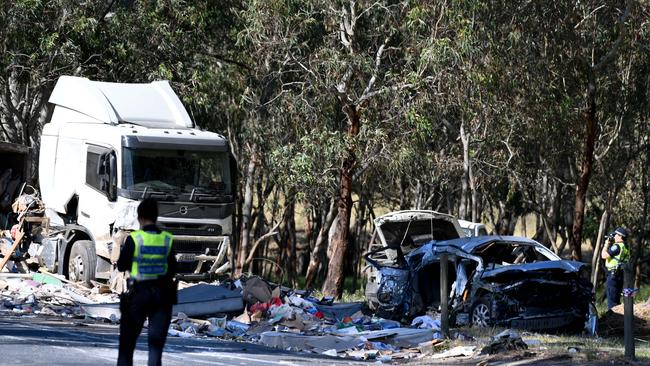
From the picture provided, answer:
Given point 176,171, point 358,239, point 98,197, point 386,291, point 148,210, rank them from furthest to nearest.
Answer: point 358,239 < point 98,197 < point 176,171 < point 386,291 < point 148,210

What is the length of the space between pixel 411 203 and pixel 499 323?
2148 cm

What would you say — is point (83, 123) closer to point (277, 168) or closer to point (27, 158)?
point (27, 158)

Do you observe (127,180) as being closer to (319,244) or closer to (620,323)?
(620,323)

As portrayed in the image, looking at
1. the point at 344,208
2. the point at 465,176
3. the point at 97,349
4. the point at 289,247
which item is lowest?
the point at 97,349

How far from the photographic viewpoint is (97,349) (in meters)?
13.2

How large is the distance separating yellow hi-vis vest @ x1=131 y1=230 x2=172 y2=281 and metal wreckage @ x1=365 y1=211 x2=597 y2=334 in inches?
334

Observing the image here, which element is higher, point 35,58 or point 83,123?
point 35,58

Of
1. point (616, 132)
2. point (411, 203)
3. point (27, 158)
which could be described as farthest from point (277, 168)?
point (411, 203)

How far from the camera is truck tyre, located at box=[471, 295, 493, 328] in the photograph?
1734cm

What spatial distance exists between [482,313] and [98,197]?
6.98 m

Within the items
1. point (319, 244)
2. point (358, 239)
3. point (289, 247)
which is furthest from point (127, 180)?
point (358, 239)

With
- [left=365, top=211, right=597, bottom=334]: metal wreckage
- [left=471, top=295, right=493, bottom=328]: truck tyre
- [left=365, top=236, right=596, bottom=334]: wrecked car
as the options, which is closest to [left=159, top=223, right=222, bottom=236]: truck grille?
[left=365, top=211, right=597, bottom=334]: metal wreckage

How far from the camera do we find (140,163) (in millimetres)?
19891

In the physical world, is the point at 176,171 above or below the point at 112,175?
above
